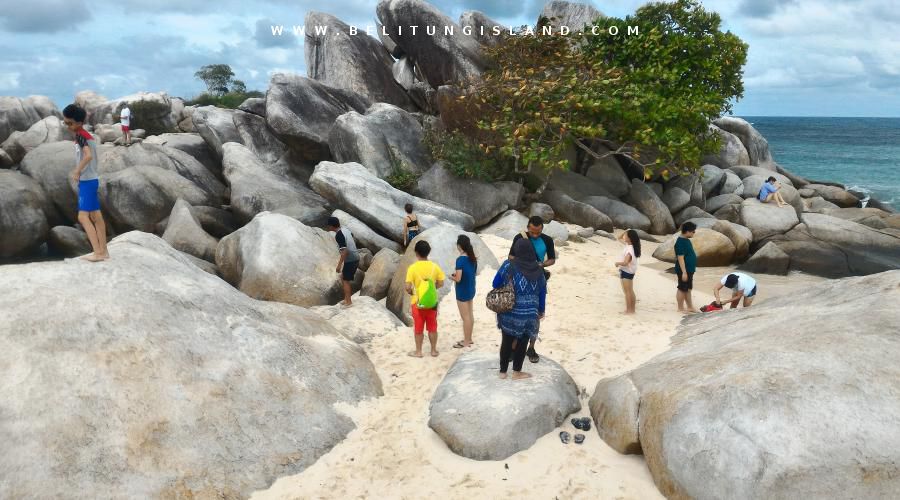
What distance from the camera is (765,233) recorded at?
1869 centimetres

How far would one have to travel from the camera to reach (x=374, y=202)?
16.3 metres

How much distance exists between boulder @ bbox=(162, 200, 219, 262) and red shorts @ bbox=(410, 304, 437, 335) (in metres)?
9.15

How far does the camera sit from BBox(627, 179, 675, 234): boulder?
68.8ft

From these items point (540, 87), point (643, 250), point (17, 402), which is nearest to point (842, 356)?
point (17, 402)

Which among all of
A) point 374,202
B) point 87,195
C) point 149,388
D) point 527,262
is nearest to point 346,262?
point 87,195

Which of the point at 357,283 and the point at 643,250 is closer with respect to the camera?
the point at 357,283

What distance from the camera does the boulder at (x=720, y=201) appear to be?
2380 centimetres

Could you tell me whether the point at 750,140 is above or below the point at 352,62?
below

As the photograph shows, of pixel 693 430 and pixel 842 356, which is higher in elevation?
pixel 842 356

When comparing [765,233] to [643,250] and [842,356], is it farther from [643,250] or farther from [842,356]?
[842,356]

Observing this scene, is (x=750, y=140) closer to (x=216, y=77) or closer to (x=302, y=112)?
(x=302, y=112)

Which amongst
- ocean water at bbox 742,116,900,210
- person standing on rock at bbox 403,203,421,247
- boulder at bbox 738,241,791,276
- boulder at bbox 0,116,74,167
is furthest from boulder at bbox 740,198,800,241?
boulder at bbox 0,116,74,167

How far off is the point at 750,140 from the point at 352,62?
71.4 feet

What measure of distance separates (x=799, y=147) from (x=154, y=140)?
266 ft
